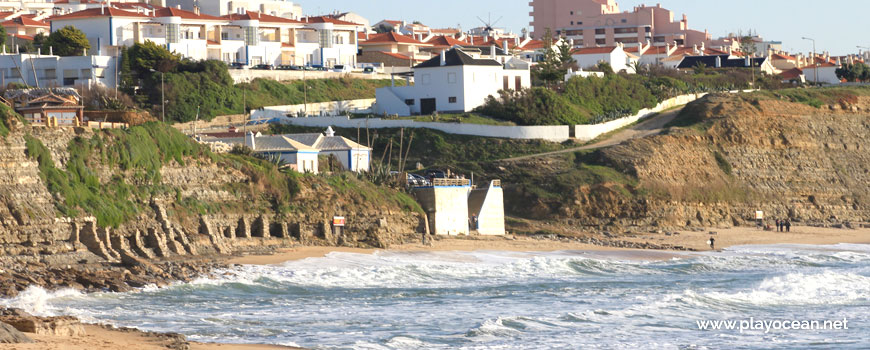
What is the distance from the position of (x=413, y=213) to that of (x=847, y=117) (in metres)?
31.5

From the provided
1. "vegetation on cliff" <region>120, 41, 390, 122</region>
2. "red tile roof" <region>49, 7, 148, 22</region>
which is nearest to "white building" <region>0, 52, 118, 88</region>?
"vegetation on cliff" <region>120, 41, 390, 122</region>

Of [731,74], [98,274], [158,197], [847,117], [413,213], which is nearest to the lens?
[98,274]

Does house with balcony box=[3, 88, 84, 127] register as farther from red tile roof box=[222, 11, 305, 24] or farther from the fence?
red tile roof box=[222, 11, 305, 24]

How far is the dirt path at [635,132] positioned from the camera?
183ft

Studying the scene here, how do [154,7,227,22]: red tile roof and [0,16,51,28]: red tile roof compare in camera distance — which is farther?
[0,16,51,28]: red tile roof

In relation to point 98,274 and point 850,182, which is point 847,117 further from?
point 98,274

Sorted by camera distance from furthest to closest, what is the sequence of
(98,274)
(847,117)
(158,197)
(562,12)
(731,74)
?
(562,12), (731,74), (847,117), (158,197), (98,274)

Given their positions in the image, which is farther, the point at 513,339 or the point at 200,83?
the point at 200,83

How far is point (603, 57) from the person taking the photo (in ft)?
268

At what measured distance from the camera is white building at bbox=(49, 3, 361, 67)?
62.4m

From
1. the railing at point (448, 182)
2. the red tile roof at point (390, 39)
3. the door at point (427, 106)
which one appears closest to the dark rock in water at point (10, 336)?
the railing at point (448, 182)

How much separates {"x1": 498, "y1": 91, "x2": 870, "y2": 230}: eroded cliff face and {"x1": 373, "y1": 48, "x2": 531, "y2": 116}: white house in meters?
7.22

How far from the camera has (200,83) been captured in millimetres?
58656

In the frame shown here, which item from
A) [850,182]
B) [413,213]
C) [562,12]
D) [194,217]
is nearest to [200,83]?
[413,213]
